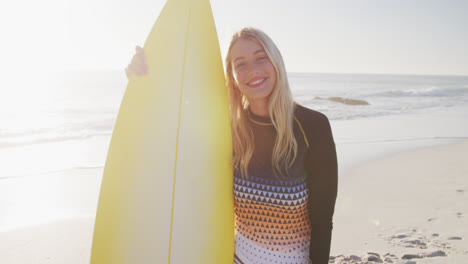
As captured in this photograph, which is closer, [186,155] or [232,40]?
[232,40]

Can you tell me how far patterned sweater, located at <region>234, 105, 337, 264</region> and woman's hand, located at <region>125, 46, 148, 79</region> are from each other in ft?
2.61

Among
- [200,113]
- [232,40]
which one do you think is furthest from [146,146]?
[232,40]

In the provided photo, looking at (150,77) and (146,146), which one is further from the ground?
(150,77)

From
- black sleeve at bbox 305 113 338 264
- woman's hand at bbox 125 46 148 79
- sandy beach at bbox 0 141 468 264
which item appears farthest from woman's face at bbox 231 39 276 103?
sandy beach at bbox 0 141 468 264

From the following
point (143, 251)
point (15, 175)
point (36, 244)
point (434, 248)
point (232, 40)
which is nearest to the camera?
point (232, 40)

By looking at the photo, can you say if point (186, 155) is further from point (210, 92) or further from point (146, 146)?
point (210, 92)

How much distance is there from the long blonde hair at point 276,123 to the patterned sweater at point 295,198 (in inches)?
1.2

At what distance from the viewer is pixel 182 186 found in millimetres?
1675

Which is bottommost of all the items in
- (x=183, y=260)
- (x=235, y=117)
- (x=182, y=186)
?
(x=183, y=260)

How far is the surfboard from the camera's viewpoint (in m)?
1.63

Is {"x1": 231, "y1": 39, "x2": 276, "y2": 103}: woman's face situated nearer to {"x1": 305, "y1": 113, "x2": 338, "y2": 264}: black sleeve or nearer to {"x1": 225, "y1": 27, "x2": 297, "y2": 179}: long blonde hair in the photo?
{"x1": 225, "y1": 27, "x2": 297, "y2": 179}: long blonde hair

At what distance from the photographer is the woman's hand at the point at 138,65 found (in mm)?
1698

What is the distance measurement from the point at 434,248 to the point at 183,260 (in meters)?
2.37

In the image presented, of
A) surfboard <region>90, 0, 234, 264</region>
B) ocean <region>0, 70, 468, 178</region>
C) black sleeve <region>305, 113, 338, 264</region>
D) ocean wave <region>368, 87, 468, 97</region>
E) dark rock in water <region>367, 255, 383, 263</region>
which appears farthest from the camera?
ocean wave <region>368, 87, 468, 97</region>
